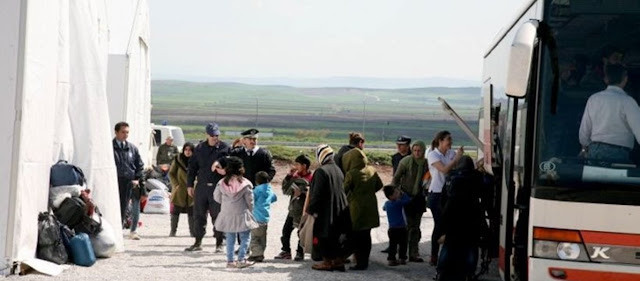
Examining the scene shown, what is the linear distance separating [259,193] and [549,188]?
6469 millimetres

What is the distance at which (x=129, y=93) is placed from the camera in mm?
24062

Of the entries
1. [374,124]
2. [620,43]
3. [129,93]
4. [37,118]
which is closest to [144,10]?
[129,93]

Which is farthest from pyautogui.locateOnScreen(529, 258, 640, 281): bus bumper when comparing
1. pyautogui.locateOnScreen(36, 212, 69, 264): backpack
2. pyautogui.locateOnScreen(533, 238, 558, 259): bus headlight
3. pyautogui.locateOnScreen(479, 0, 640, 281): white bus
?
pyautogui.locateOnScreen(36, 212, 69, 264): backpack

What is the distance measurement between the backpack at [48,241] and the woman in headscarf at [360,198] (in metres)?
3.46

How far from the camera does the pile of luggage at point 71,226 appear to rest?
14.8m

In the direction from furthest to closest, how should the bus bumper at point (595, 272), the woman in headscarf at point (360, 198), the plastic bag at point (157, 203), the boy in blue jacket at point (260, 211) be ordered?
the plastic bag at point (157, 203)
the boy in blue jacket at point (260, 211)
the woman in headscarf at point (360, 198)
the bus bumper at point (595, 272)

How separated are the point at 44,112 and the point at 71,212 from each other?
1.35 meters

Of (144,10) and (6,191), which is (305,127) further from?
(6,191)

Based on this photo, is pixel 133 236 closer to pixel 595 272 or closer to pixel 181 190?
pixel 181 190

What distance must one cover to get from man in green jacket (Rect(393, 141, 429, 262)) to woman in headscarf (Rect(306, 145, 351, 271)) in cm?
157

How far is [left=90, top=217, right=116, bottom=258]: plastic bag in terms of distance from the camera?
1588 cm

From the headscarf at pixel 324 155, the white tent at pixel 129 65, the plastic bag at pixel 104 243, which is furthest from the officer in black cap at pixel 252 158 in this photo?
the white tent at pixel 129 65

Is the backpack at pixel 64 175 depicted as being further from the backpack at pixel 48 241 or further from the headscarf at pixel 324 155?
Answer: the headscarf at pixel 324 155

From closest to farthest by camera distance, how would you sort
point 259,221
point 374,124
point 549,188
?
point 549,188 → point 259,221 → point 374,124
